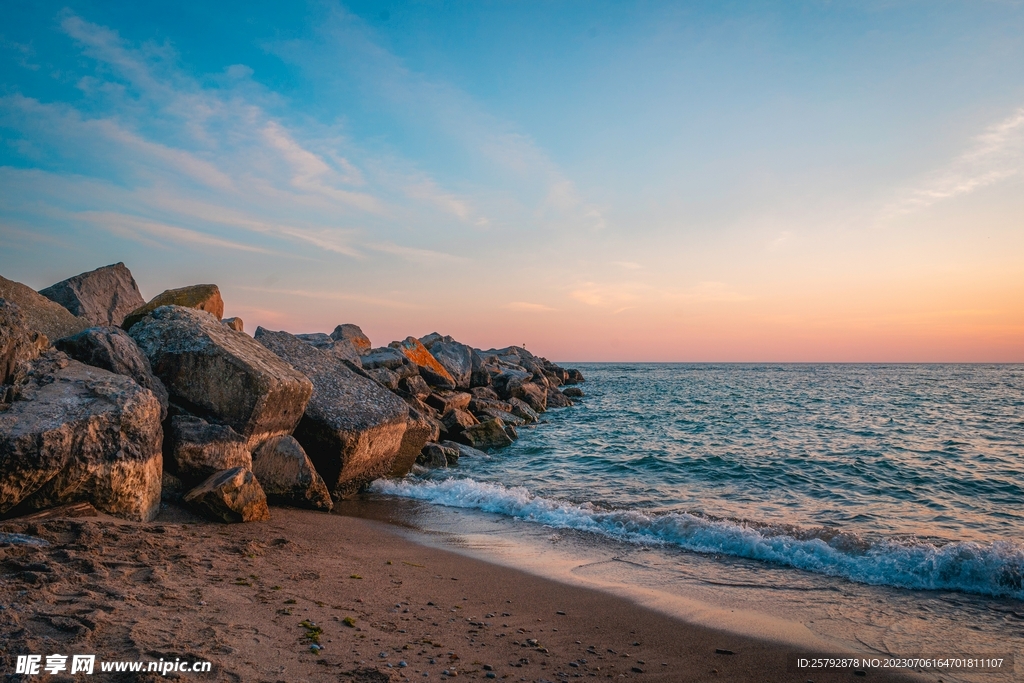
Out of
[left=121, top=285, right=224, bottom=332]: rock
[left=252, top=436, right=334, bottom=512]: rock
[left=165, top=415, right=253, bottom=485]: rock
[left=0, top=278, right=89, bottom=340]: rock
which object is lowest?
[left=252, top=436, right=334, bottom=512]: rock

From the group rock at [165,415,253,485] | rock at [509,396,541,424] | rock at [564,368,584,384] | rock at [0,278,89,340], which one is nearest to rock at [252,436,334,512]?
rock at [165,415,253,485]

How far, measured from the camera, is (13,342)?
600 centimetres

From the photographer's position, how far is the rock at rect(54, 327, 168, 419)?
23.5 feet

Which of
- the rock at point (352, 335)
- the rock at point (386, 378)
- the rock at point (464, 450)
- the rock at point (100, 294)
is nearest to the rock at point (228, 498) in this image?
the rock at point (100, 294)

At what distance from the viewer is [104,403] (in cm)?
598

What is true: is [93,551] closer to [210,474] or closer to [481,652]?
[210,474]

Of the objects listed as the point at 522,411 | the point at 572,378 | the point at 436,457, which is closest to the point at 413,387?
the point at 436,457

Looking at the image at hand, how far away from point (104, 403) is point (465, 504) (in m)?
5.73

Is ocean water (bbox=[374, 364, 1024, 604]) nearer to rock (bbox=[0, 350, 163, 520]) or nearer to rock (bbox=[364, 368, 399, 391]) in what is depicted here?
rock (bbox=[364, 368, 399, 391])

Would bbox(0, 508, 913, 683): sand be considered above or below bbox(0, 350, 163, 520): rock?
below

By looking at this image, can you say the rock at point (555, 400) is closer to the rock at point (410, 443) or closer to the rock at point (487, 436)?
the rock at point (487, 436)

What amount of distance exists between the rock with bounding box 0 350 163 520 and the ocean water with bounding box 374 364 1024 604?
4.86 meters

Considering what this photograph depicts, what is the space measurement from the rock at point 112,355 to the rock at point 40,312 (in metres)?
0.80

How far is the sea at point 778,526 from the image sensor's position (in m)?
5.51
